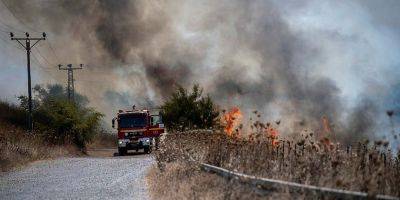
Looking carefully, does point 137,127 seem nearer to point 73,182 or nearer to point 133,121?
point 133,121

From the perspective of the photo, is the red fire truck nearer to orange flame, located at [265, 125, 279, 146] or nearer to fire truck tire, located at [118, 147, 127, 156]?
fire truck tire, located at [118, 147, 127, 156]

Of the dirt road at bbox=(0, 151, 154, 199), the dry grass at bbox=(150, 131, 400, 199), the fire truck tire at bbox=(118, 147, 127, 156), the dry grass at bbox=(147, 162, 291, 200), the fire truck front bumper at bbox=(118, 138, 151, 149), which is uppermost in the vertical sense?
the dry grass at bbox=(150, 131, 400, 199)

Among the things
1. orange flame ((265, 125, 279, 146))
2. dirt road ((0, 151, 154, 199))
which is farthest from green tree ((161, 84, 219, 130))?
orange flame ((265, 125, 279, 146))

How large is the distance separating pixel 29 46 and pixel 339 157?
40147mm

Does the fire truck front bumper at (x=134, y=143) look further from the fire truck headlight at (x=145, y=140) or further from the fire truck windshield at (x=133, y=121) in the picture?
the fire truck windshield at (x=133, y=121)

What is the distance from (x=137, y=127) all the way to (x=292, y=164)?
94.9 feet

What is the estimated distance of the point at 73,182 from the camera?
18.2 metres

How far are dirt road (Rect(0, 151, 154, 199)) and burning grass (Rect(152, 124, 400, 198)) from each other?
179 cm

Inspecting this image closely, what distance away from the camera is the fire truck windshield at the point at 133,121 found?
3872cm

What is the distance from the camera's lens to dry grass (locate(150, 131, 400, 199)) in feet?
26.5

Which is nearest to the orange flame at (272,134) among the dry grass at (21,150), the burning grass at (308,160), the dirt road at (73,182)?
the burning grass at (308,160)

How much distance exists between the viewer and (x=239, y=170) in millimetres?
10969

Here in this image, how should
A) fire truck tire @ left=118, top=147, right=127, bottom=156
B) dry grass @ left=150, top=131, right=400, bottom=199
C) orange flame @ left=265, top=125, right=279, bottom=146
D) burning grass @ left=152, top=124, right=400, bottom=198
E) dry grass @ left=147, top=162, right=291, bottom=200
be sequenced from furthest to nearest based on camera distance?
fire truck tire @ left=118, top=147, right=127, bottom=156, orange flame @ left=265, top=125, right=279, bottom=146, dry grass @ left=147, top=162, right=291, bottom=200, dry grass @ left=150, top=131, right=400, bottom=199, burning grass @ left=152, top=124, right=400, bottom=198

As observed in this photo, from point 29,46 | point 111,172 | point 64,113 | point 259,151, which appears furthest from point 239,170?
point 29,46
